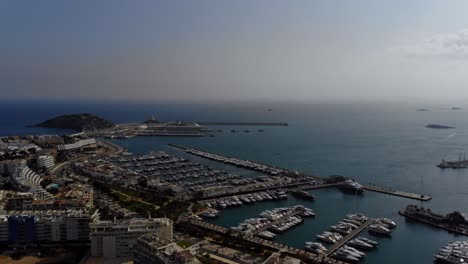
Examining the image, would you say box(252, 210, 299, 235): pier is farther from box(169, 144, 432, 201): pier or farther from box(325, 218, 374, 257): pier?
box(169, 144, 432, 201): pier

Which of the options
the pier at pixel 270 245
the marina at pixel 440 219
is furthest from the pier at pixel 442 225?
the pier at pixel 270 245

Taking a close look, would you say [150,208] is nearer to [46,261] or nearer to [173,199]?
[173,199]

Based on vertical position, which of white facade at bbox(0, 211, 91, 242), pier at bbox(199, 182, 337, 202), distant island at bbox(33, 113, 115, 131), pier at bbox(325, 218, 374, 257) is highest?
distant island at bbox(33, 113, 115, 131)

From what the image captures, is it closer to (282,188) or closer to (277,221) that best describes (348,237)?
(277,221)

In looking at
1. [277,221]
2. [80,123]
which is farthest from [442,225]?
[80,123]

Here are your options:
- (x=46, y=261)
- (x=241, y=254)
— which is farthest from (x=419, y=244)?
(x=46, y=261)

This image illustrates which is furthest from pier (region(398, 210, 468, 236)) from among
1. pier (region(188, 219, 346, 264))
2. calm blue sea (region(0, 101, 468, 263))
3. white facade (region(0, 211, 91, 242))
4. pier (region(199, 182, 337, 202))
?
white facade (region(0, 211, 91, 242))
